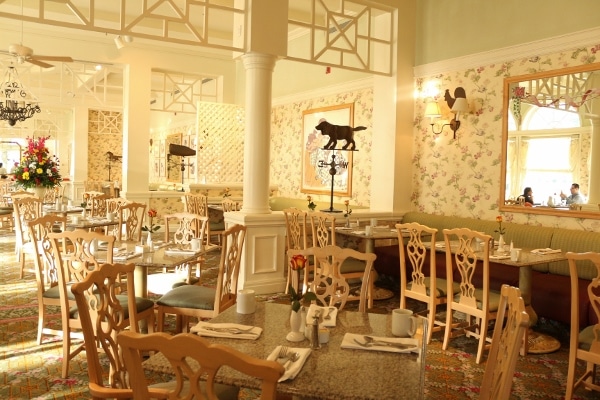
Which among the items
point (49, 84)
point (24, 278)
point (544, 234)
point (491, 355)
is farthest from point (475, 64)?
point (49, 84)

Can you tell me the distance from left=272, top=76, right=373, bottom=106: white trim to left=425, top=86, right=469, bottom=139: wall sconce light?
4.34 feet

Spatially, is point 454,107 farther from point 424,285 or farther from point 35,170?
point 35,170

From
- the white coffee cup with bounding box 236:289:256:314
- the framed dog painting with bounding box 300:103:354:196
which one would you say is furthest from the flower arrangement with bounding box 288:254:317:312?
the framed dog painting with bounding box 300:103:354:196

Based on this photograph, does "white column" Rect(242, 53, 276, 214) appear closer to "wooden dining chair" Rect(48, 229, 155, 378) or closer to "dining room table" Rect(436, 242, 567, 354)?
"dining room table" Rect(436, 242, 567, 354)

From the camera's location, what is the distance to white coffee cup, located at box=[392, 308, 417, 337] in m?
2.18

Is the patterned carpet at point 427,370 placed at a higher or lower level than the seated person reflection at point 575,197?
lower

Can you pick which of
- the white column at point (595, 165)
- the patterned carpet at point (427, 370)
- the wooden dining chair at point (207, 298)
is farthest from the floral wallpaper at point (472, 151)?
the wooden dining chair at point (207, 298)

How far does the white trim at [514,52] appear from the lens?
5038 mm

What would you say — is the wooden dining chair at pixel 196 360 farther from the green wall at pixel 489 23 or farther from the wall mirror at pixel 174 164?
the wall mirror at pixel 174 164

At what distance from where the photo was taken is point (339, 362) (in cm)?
186

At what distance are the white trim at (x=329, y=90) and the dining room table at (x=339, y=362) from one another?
570 cm

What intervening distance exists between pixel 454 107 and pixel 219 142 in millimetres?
4775

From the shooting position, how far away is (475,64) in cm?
612

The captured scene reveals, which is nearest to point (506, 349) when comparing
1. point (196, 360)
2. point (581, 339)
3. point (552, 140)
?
point (196, 360)
